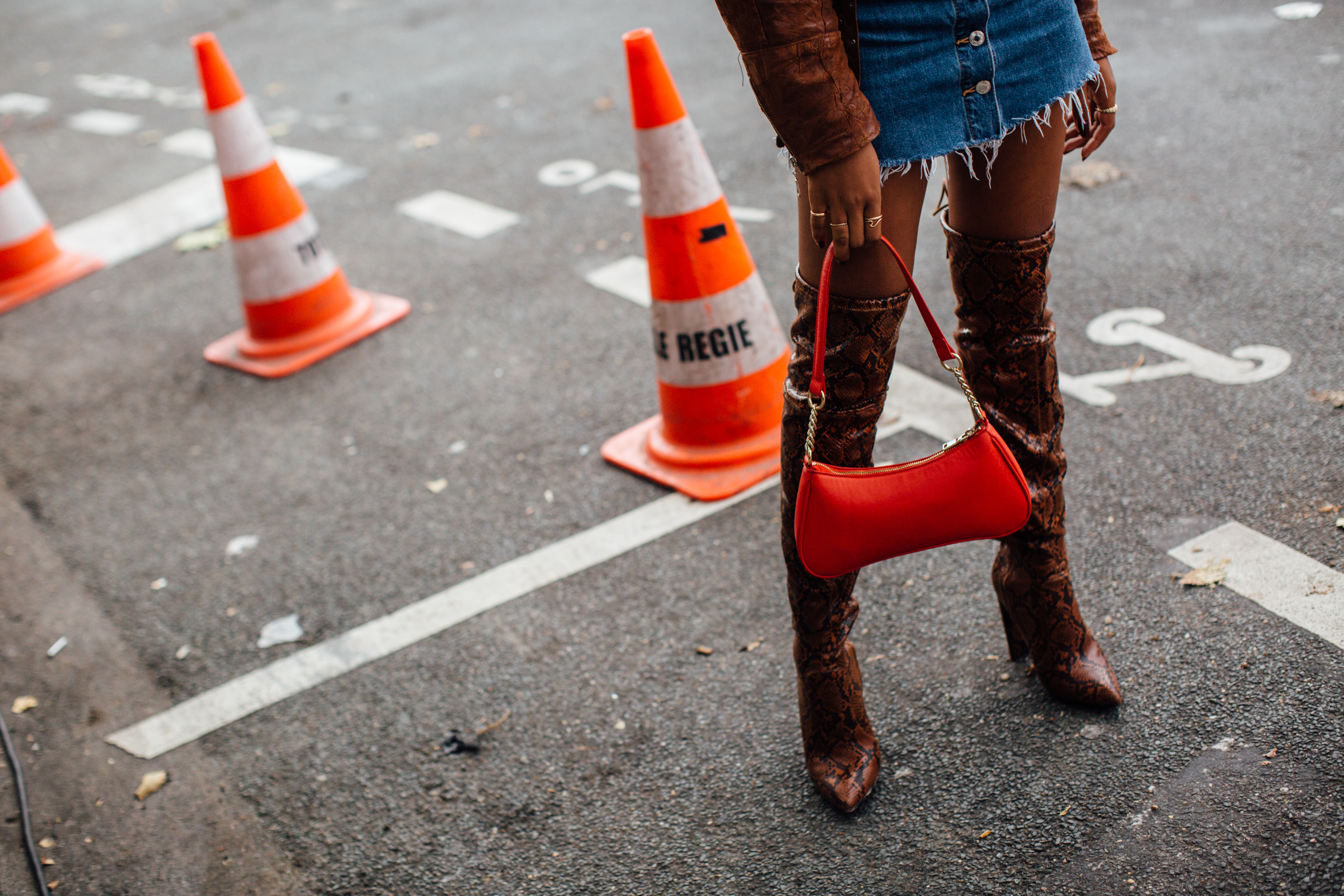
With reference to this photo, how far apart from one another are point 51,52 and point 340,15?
3512 mm

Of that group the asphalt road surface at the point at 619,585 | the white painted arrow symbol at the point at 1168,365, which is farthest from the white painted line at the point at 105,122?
the white painted arrow symbol at the point at 1168,365

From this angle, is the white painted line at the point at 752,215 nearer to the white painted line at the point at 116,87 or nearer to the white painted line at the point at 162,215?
the white painted line at the point at 162,215

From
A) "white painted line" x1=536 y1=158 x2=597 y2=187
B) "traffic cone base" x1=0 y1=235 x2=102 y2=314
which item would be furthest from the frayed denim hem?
"traffic cone base" x1=0 y1=235 x2=102 y2=314

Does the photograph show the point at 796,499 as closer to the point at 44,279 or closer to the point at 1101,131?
the point at 1101,131

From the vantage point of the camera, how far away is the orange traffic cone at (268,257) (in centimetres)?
434

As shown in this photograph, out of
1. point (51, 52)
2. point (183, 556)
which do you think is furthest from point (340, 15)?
point (183, 556)

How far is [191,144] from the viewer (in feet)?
24.5

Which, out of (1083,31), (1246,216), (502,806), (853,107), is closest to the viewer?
(853,107)

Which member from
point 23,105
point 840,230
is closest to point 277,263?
point 840,230

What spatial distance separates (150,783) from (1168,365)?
304 centimetres

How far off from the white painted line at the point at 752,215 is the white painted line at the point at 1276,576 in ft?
8.63

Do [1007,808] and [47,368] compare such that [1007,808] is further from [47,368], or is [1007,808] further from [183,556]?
[47,368]

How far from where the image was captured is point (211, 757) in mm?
2582

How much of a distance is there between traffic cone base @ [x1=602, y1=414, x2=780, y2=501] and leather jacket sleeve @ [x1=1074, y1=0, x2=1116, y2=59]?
61.0 inches
